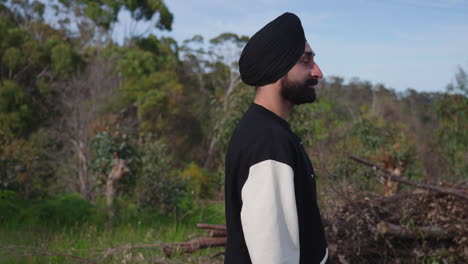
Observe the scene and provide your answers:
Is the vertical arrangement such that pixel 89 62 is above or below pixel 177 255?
above

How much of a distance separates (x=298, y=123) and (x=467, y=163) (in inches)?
154

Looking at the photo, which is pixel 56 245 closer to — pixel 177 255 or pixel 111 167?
pixel 177 255

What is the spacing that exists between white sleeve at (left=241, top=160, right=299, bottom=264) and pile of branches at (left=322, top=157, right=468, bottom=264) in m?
3.00

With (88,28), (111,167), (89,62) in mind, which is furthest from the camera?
(88,28)

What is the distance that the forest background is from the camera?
7.29m

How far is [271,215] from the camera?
170 centimetres

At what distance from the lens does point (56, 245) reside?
18.5 ft

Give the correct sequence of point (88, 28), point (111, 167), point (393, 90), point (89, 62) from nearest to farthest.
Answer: point (111, 167)
point (89, 62)
point (88, 28)
point (393, 90)

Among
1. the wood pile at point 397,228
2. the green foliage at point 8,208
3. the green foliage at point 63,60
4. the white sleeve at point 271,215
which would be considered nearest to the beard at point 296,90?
the white sleeve at point 271,215

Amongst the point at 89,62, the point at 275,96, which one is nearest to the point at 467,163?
the point at 275,96

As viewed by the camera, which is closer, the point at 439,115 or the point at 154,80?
the point at 439,115

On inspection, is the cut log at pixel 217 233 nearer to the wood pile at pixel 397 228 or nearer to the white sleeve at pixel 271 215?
the wood pile at pixel 397 228

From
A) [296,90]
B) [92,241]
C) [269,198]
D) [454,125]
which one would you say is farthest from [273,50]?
[454,125]

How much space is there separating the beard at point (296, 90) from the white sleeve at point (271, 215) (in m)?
0.31
